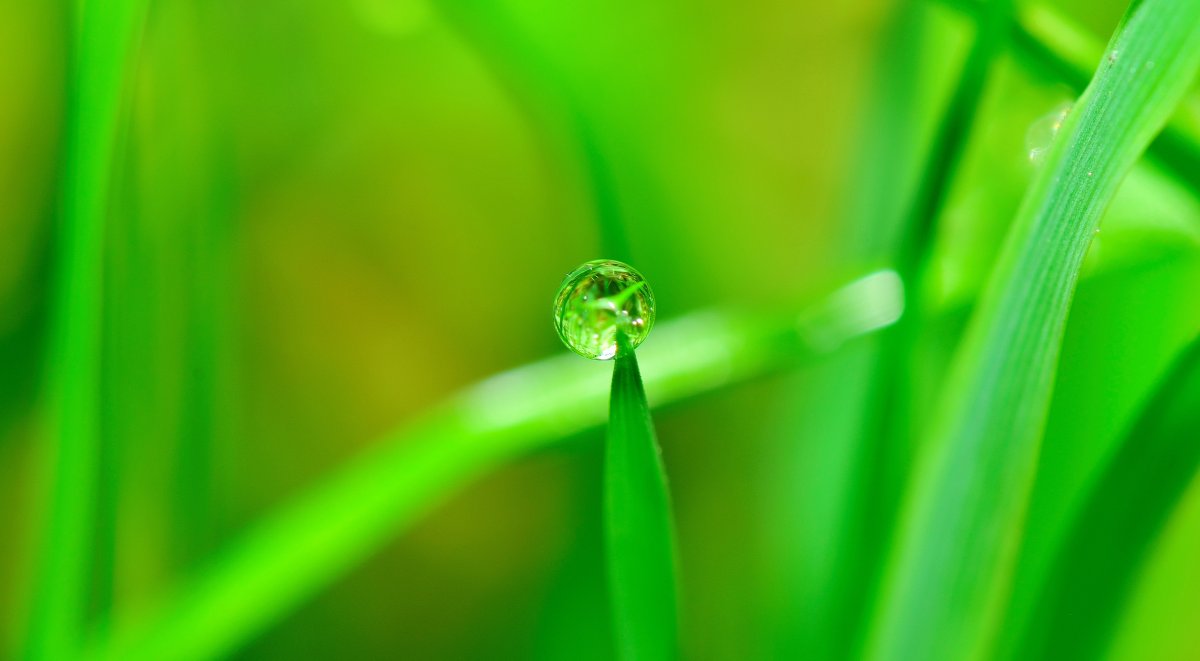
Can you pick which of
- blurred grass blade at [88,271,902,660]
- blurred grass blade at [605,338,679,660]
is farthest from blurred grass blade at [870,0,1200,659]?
blurred grass blade at [88,271,902,660]

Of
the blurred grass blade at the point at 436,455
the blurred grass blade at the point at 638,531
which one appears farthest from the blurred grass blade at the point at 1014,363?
the blurred grass blade at the point at 436,455

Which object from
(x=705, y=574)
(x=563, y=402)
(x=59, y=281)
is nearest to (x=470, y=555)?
(x=705, y=574)

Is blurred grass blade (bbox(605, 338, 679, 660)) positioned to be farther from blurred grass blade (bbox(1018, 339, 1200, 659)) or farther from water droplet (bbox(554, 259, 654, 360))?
blurred grass blade (bbox(1018, 339, 1200, 659))

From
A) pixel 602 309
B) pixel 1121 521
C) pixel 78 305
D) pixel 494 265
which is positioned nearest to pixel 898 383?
pixel 1121 521

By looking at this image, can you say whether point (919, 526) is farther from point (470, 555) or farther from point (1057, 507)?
point (470, 555)

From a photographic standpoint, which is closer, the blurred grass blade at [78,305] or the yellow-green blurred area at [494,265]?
the blurred grass blade at [78,305]

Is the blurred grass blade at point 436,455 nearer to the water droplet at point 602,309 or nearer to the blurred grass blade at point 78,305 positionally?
the blurred grass blade at point 78,305

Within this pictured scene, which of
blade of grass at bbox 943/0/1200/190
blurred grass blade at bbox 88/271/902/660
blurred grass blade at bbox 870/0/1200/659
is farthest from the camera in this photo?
blurred grass blade at bbox 88/271/902/660
